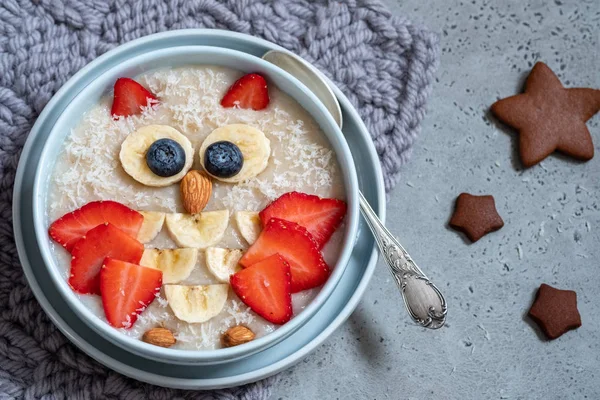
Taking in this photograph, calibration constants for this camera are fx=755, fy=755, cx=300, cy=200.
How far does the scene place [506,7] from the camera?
195cm

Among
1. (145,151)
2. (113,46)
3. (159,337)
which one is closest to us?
(159,337)

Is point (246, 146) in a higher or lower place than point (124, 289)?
higher

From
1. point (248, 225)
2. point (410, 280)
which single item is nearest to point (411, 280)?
point (410, 280)

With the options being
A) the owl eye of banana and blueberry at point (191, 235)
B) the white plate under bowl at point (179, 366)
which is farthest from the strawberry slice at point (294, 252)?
the white plate under bowl at point (179, 366)

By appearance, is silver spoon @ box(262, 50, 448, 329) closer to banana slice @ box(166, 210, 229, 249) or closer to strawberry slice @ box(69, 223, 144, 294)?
banana slice @ box(166, 210, 229, 249)

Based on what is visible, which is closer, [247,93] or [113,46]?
[247,93]

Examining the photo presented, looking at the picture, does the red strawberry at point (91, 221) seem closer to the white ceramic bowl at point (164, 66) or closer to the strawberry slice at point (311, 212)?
the white ceramic bowl at point (164, 66)

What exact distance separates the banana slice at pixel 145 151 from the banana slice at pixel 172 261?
0.46 ft

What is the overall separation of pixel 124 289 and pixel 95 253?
0.10 m

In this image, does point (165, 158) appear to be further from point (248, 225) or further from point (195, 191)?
point (248, 225)

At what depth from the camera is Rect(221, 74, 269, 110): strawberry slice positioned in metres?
1.58

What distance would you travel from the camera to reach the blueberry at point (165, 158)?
4.85 feet

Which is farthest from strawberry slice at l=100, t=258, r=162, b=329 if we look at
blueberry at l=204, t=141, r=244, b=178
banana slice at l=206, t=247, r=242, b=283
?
blueberry at l=204, t=141, r=244, b=178

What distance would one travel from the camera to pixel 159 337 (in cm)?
142
